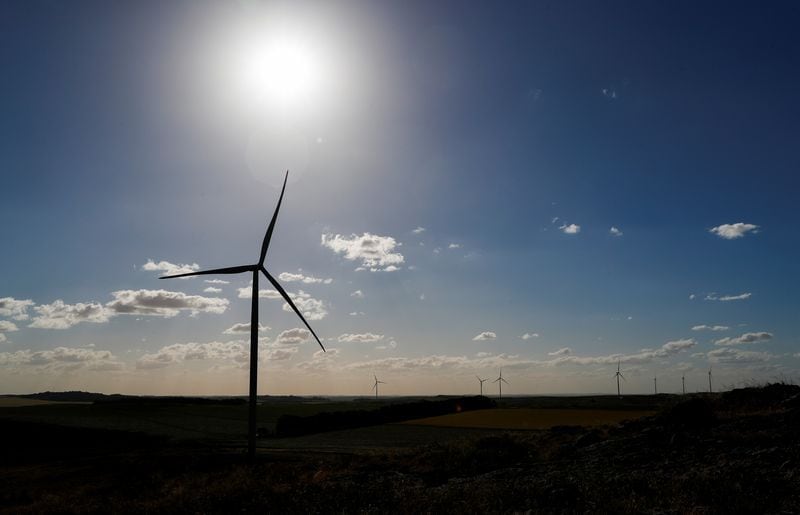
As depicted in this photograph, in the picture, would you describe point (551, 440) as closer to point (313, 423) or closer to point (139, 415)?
point (313, 423)

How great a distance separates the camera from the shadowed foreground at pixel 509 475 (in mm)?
15719

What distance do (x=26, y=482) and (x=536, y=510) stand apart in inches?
1298

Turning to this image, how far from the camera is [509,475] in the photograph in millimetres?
22781

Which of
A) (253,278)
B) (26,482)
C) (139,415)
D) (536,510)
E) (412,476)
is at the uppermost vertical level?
(253,278)

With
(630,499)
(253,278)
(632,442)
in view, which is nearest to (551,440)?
(632,442)

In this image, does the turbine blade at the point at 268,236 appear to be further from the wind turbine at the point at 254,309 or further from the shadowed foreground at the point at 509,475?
the shadowed foreground at the point at 509,475

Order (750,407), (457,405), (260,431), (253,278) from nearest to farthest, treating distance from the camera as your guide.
→ (750,407) < (253,278) < (260,431) < (457,405)

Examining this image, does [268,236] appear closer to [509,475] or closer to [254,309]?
[254,309]

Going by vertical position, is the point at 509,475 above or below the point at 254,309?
below

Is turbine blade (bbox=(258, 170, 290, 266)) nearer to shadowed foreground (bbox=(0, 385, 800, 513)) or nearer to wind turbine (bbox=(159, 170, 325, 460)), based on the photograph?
wind turbine (bbox=(159, 170, 325, 460))

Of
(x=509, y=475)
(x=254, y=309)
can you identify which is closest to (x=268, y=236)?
(x=254, y=309)

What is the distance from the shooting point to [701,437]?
2147cm

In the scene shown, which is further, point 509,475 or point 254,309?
point 254,309

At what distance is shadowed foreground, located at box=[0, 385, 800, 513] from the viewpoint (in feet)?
51.6
